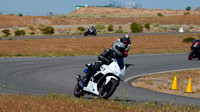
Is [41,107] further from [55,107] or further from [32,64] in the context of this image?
[32,64]

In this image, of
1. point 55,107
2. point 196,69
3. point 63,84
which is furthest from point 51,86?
point 196,69

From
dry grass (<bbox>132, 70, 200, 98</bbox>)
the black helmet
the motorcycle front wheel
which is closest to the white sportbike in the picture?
the motorcycle front wheel

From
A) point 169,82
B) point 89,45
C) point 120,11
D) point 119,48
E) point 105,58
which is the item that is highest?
point 119,48

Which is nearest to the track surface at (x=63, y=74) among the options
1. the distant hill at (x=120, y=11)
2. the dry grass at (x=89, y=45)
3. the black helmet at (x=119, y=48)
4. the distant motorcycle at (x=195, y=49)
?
the distant motorcycle at (x=195, y=49)

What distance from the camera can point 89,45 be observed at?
37375mm

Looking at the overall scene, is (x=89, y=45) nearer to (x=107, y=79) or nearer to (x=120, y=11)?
(x=107, y=79)

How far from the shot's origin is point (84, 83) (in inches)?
403

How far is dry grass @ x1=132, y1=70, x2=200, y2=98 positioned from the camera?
1419 centimetres

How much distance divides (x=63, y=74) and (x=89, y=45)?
20487 mm

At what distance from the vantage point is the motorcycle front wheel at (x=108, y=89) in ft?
31.1

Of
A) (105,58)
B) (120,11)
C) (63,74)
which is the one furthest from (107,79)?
(120,11)

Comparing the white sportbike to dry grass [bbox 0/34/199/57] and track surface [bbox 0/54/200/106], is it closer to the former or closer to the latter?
track surface [bbox 0/54/200/106]

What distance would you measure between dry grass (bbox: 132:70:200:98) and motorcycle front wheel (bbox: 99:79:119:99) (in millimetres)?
4735

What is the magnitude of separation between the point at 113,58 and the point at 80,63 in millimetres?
11900
